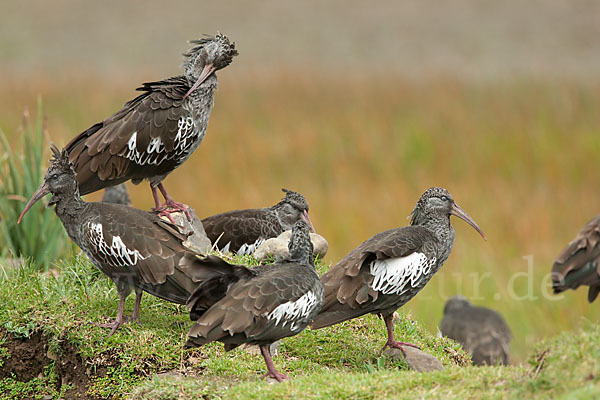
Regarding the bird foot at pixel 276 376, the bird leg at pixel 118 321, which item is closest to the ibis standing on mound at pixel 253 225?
the bird leg at pixel 118 321

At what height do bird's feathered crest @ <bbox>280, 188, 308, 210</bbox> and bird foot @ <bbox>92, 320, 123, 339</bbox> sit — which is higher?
bird's feathered crest @ <bbox>280, 188, 308, 210</bbox>

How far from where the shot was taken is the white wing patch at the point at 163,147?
8203 mm

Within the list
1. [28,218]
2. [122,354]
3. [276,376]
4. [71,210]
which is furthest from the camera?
[28,218]

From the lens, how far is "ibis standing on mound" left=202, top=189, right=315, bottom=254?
9555 mm

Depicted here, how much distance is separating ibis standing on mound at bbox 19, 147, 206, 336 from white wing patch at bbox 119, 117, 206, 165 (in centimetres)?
79

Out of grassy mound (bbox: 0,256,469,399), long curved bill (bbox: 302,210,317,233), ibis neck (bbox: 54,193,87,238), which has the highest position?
long curved bill (bbox: 302,210,317,233)

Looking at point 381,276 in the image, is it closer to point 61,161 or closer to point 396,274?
point 396,274

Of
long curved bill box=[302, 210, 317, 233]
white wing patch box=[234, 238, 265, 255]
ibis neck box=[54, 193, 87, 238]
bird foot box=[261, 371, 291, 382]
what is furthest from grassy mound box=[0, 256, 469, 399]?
white wing patch box=[234, 238, 265, 255]

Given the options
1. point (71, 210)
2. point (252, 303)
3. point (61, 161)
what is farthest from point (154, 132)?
point (252, 303)

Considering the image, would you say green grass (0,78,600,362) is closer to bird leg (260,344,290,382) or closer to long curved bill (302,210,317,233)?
long curved bill (302,210,317,233)

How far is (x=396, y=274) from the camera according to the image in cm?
727

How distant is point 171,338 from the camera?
7.39m

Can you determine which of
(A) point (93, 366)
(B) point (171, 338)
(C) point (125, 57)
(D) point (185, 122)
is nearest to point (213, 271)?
(B) point (171, 338)

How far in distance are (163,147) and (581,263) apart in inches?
164
